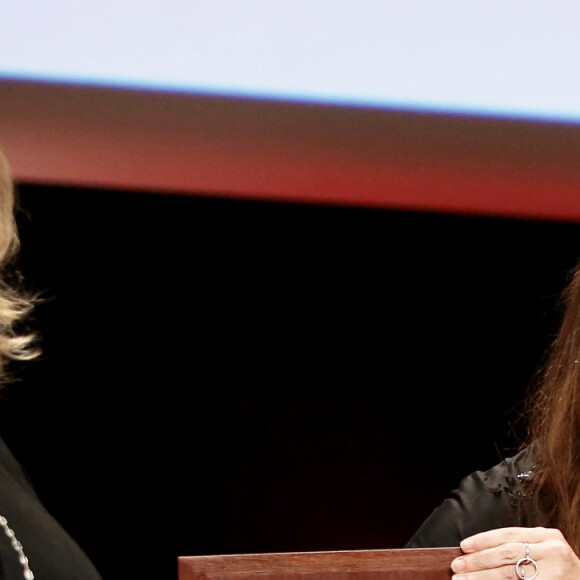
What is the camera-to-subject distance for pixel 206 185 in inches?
57.9

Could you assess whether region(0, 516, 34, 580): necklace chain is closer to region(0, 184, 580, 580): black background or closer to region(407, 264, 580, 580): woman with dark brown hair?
region(407, 264, 580, 580): woman with dark brown hair

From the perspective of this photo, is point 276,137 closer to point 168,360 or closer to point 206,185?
point 206,185

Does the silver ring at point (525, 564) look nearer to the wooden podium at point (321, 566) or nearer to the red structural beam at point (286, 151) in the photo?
the wooden podium at point (321, 566)

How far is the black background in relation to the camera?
5.09ft

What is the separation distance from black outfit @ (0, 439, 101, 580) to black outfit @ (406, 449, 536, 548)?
364 mm

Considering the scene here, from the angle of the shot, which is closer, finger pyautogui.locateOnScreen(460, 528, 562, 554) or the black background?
finger pyautogui.locateOnScreen(460, 528, 562, 554)

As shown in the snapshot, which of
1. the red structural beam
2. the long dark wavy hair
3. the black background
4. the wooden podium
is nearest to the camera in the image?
the wooden podium

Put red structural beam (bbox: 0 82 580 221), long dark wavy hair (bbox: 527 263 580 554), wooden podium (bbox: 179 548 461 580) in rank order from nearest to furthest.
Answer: wooden podium (bbox: 179 548 461 580), long dark wavy hair (bbox: 527 263 580 554), red structural beam (bbox: 0 82 580 221)

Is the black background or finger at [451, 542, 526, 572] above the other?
finger at [451, 542, 526, 572]

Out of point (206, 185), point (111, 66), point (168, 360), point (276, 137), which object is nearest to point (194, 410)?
point (168, 360)

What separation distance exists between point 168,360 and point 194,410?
3.8 inches

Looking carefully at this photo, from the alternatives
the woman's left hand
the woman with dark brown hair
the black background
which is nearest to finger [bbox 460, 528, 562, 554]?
the woman's left hand

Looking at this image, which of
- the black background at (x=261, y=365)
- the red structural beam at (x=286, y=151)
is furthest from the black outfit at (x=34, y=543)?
the black background at (x=261, y=365)

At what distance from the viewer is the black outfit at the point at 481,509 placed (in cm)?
96
